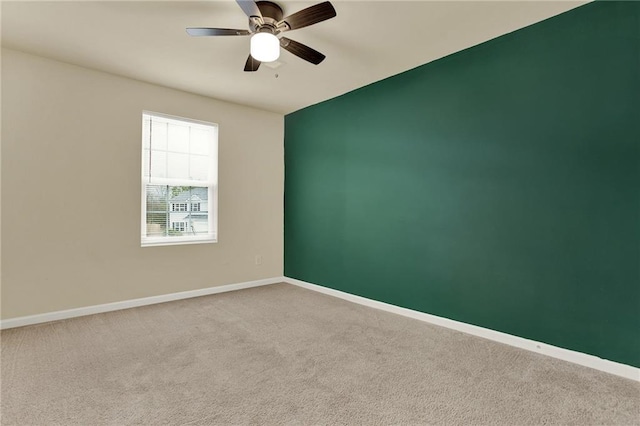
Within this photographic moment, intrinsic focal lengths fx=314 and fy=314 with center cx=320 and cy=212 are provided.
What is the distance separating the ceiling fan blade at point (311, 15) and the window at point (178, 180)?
2354 mm

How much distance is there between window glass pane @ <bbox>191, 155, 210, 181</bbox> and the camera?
4.11 meters

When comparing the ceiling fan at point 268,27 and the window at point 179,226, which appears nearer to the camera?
the ceiling fan at point 268,27

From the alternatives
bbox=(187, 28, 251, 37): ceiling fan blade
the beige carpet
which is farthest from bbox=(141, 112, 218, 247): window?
bbox=(187, 28, 251, 37): ceiling fan blade

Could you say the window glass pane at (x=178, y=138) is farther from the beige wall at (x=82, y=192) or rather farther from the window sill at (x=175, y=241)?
the window sill at (x=175, y=241)

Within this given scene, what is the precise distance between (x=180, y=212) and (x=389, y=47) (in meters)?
3.07

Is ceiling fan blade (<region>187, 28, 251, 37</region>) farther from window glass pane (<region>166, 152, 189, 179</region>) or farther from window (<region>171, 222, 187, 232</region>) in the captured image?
window (<region>171, 222, 187, 232</region>)

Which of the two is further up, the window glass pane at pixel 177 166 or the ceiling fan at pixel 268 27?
the ceiling fan at pixel 268 27

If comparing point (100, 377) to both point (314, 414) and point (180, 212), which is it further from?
point (180, 212)

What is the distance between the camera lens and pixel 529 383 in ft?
6.57

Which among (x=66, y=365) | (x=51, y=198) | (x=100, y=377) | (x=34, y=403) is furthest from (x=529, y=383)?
(x=51, y=198)

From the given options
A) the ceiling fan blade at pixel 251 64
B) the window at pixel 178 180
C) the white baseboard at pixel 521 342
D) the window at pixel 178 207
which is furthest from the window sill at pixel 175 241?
the ceiling fan blade at pixel 251 64

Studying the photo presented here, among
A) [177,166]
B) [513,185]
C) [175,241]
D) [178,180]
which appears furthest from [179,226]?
[513,185]

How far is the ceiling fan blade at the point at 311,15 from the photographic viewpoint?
6.38 feet

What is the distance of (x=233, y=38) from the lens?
269 centimetres
